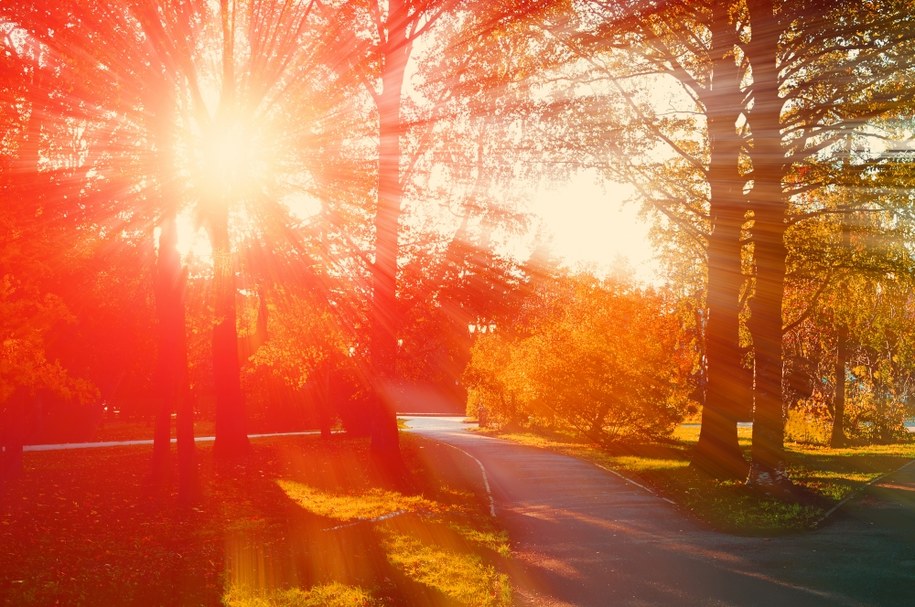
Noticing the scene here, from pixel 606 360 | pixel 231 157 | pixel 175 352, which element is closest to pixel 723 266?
pixel 606 360

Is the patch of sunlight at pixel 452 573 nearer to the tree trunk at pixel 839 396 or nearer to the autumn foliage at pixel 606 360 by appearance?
the autumn foliage at pixel 606 360

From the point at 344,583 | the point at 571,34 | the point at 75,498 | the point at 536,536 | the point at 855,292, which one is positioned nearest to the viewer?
the point at 344,583

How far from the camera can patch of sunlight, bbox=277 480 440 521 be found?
572 inches

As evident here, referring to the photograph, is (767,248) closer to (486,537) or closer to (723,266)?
(723,266)

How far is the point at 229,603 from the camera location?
7988 millimetres

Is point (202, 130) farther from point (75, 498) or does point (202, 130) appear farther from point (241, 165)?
point (75, 498)

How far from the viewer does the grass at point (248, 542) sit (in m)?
8.47

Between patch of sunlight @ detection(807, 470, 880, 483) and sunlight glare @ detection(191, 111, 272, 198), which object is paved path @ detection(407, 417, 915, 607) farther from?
sunlight glare @ detection(191, 111, 272, 198)

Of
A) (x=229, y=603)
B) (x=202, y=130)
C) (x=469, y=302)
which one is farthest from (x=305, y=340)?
(x=229, y=603)

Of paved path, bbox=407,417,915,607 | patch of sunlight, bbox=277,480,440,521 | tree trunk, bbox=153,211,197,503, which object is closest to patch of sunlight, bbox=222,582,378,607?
paved path, bbox=407,417,915,607

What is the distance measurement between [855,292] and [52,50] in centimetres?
2577

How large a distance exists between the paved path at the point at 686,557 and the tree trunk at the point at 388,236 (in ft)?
12.0

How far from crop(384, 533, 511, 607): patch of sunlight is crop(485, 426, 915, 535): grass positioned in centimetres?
476

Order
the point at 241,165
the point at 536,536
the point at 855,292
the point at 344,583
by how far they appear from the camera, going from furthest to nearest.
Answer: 1. the point at 855,292
2. the point at 241,165
3. the point at 536,536
4. the point at 344,583
